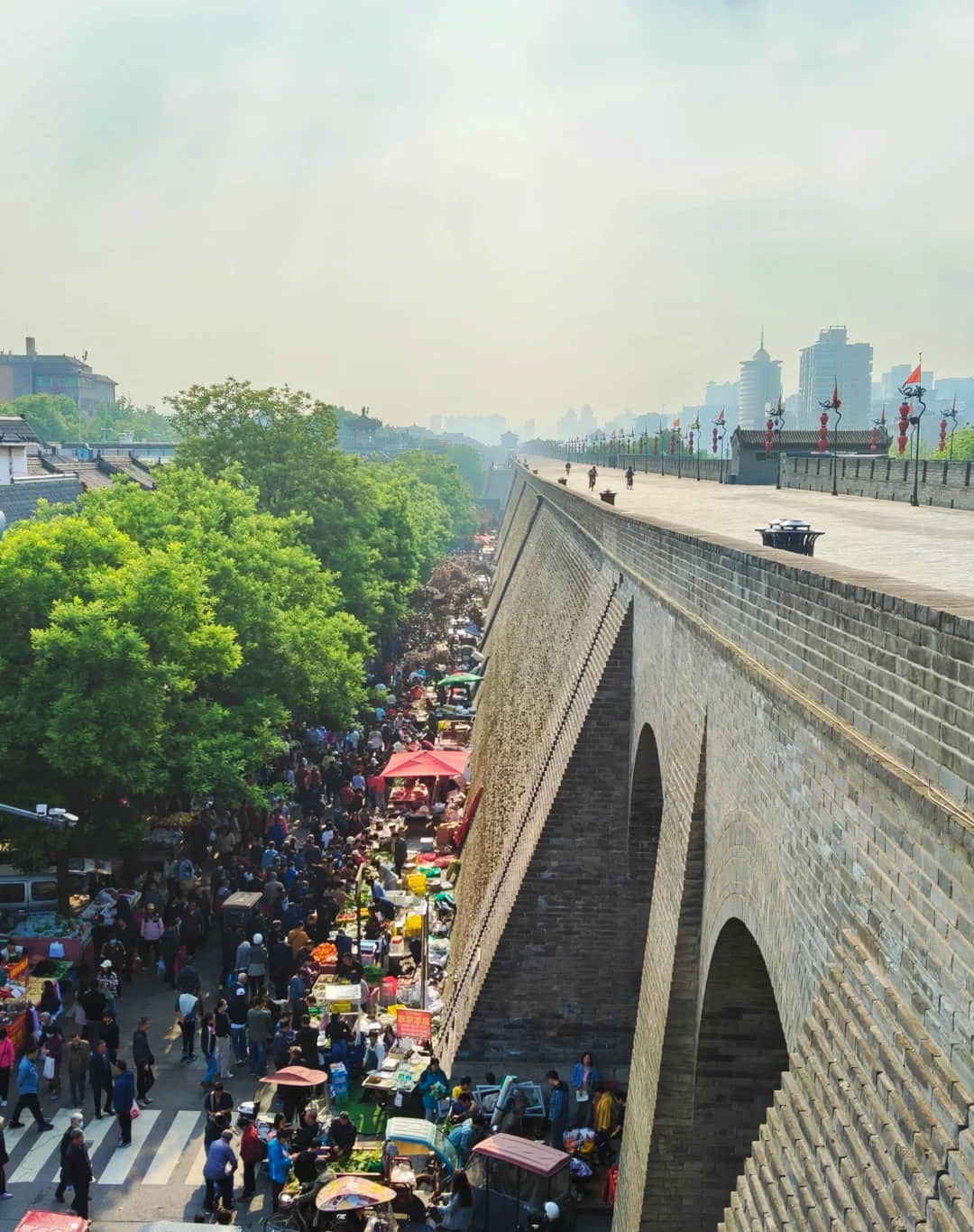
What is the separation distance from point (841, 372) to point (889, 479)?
150 metres

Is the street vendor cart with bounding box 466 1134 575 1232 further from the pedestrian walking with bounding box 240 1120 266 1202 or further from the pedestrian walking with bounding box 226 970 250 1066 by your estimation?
the pedestrian walking with bounding box 226 970 250 1066

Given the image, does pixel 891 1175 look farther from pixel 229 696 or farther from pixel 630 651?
pixel 229 696

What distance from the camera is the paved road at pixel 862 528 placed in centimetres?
1017

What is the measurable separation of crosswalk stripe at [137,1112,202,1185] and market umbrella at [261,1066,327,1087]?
4.06 feet

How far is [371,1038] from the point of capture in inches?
629

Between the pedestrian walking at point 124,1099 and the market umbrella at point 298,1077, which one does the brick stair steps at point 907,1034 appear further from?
the pedestrian walking at point 124,1099

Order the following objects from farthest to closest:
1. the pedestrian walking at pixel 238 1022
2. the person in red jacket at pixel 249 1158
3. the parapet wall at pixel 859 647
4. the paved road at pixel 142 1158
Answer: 1. the pedestrian walking at pixel 238 1022
2. the person in red jacket at pixel 249 1158
3. the paved road at pixel 142 1158
4. the parapet wall at pixel 859 647

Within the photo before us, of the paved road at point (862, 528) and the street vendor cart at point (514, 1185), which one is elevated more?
the paved road at point (862, 528)

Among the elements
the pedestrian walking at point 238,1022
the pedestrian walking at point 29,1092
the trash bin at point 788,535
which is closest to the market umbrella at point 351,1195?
the pedestrian walking at point 29,1092

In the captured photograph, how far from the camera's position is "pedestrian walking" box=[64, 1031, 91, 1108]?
49.3 ft

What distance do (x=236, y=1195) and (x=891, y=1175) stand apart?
34.5 feet

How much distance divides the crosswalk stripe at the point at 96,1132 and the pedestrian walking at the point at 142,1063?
0.46 metres

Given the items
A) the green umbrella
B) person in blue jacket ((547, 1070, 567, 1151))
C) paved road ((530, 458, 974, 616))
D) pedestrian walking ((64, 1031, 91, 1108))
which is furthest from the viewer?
the green umbrella

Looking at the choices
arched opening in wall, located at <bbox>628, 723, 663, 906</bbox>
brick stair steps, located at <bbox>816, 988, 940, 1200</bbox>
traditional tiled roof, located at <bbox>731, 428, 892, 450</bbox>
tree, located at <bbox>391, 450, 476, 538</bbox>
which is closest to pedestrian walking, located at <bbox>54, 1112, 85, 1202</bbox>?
arched opening in wall, located at <bbox>628, 723, 663, 906</bbox>
